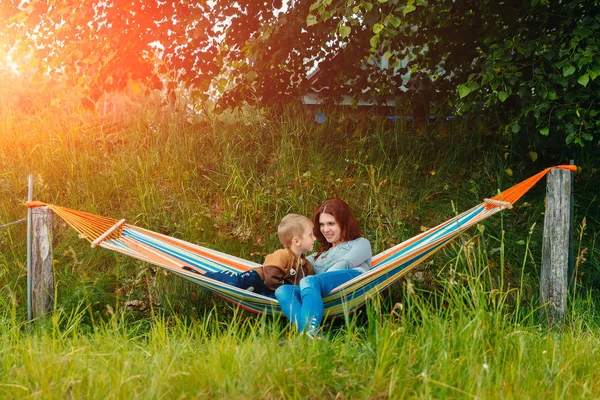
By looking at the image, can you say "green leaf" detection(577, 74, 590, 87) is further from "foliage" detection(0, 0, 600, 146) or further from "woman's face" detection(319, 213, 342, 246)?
"woman's face" detection(319, 213, 342, 246)

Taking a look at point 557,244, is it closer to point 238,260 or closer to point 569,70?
point 569,70

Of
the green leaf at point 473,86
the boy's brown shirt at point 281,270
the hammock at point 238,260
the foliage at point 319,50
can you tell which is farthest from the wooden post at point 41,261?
the green leaf at point 473,86

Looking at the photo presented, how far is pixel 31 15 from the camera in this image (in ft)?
13.6

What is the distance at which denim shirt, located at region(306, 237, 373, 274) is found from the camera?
3.04 m

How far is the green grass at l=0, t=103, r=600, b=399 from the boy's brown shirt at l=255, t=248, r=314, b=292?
209 millimetres

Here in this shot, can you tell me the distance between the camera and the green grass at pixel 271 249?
188 centimetres

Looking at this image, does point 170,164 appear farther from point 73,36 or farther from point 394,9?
point 394,9

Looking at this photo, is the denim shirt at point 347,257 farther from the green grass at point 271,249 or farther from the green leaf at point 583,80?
the green leaf at point 583,80

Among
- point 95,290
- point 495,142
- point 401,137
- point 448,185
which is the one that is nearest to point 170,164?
point 95,290

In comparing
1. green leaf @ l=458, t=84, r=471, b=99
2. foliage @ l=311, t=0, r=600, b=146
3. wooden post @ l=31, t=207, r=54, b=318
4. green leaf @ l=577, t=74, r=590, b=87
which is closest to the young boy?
wooden post @ l=31, t=207, r=54, b=318

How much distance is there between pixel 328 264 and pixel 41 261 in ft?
4.36

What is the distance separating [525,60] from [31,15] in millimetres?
3155

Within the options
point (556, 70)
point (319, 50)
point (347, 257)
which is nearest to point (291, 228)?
point (347, 257)

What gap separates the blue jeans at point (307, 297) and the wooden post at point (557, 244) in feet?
3.33
